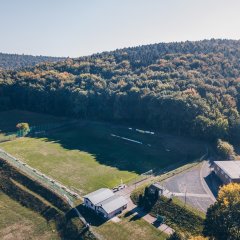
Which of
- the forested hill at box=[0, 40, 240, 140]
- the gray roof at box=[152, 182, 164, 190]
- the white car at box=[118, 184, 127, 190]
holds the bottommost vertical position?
the white car at box=[118, 184, 127, 190]

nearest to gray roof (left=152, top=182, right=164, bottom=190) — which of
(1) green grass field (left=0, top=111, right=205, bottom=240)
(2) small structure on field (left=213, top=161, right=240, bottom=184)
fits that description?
(1) green grass field (left=0, top=111, right=205, bottom=240)

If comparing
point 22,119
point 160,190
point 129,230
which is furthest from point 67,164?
point 22,119

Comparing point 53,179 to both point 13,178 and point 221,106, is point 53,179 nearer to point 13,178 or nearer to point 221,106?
point 13,178

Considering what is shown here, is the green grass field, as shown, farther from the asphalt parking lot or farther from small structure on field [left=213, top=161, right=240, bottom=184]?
small structure on field [left=213, top=161, right=240, bottom=184]

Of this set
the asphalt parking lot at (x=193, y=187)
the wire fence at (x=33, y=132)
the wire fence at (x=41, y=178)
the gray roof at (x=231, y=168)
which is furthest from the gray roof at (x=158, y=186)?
the wire fence at (x=33, y=132)

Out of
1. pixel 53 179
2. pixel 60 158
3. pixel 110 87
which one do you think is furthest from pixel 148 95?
pixel 53 179

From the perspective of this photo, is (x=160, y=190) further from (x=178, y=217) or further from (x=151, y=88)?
(x=151, y=88)
